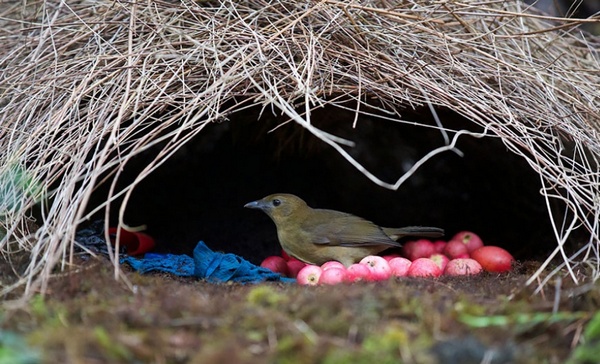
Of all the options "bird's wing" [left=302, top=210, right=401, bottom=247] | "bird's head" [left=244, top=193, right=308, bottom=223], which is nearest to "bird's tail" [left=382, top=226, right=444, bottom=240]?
"bird's wing" [left=302, top=210, right=401, bottom=247]

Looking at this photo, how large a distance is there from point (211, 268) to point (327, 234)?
103 centimetres

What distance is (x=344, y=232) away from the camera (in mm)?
4844

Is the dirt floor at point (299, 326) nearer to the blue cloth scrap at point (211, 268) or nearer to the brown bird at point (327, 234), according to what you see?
the blue cloth scrap at point (211, 268)

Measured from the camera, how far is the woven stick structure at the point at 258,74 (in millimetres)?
3711

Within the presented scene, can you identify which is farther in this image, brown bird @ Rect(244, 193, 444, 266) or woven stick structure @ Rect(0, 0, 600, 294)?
brown bird @ Rect(244, 193, 444, 266)

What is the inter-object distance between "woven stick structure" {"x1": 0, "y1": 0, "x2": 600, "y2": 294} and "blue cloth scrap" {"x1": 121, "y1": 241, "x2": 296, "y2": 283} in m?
0.62

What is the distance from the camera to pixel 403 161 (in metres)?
6.11

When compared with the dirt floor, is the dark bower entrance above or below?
below

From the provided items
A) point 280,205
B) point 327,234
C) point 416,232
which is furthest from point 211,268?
point 416,232

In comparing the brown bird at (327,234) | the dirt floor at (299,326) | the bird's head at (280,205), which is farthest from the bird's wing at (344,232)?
the dirt floor at (299,326)

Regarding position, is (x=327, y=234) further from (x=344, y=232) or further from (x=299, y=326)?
(x=299, y=326)

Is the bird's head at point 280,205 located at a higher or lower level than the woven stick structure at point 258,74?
lower

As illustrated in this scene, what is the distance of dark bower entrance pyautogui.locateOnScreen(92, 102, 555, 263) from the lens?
544 centimetres

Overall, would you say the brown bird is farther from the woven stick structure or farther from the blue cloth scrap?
the woven stick structure
